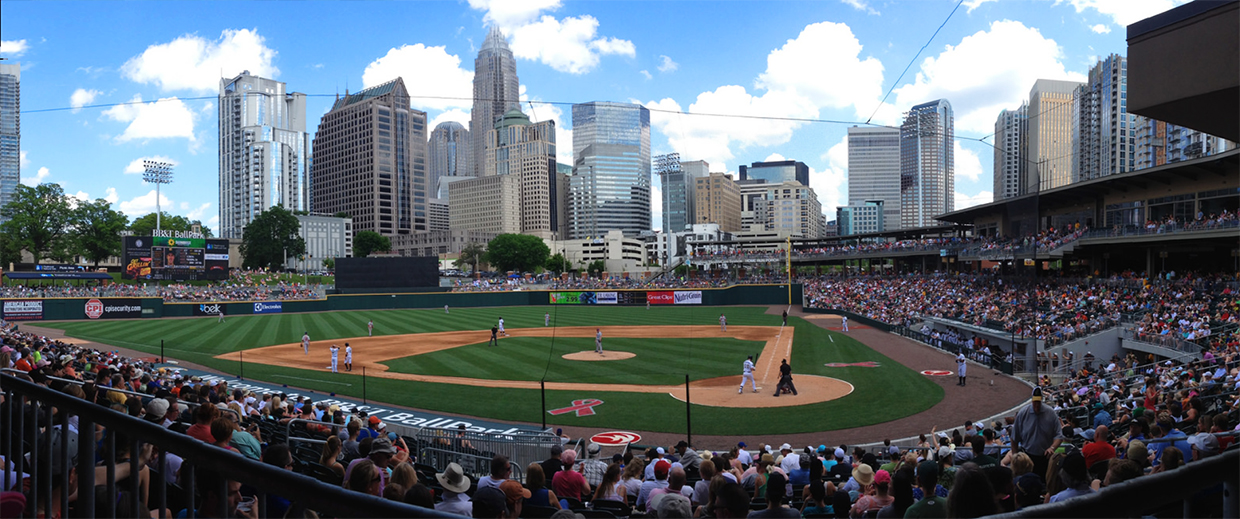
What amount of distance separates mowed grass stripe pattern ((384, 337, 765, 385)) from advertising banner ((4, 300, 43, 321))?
37994mm

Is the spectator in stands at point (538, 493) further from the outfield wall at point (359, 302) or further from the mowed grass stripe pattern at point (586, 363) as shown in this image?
the outfield wall at point (359, 302)

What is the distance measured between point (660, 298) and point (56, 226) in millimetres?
82979

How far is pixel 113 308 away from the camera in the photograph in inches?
2035

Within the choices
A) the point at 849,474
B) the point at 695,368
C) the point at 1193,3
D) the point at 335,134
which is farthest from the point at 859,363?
the point at 335,134

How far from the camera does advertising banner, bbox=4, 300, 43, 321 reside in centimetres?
4888

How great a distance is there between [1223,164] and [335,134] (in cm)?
20363

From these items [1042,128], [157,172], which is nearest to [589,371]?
[1042,128]

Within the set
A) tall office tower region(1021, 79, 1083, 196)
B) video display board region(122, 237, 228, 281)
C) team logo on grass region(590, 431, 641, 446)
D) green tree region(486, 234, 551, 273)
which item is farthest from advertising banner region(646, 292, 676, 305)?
green tree region(486, 234, 551, 273)

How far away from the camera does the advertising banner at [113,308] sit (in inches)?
2003

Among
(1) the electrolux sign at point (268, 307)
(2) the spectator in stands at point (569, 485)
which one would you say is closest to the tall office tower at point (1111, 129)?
(1) the electrolux sign at point (268, 307)

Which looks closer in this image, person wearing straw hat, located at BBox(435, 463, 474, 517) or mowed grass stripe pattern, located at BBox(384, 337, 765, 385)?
person wearing straw hat, located at BBox(435, 463, 474, 517)

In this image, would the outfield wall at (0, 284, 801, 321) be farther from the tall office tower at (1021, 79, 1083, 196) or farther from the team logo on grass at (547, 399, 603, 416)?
the team logo on grass at (547, 399, 603, 416)

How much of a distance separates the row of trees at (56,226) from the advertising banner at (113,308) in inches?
1887

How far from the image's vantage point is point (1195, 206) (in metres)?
34.4
